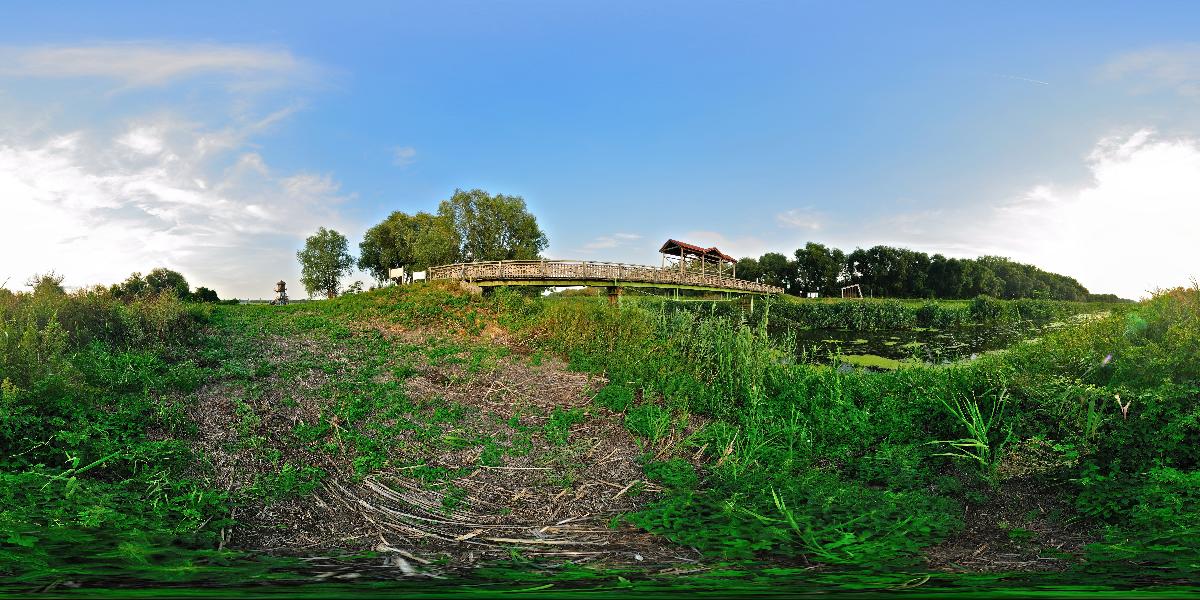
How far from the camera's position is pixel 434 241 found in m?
34.4

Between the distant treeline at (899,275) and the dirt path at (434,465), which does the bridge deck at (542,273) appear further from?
the distant treeline at (899,275)

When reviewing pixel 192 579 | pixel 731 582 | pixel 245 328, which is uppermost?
pixel 245 328

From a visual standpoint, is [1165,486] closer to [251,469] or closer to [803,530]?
[803,530]

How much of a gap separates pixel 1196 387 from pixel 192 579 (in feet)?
22.5

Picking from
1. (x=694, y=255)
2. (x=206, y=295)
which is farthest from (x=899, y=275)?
(x=206, y=295)

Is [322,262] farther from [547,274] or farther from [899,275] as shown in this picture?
[899,275]

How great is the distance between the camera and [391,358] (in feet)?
31.0

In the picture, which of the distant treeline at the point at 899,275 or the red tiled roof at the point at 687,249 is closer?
the red tiled roof at the point at 687,249

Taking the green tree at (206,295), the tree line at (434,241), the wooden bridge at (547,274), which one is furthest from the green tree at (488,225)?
the green tree at (206,295)

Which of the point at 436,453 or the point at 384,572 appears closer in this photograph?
the point at 384,572

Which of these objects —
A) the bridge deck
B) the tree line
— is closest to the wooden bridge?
the bridge deck

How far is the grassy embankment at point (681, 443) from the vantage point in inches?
133

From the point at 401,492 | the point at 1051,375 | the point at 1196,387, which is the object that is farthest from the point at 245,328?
the point at 1196,387

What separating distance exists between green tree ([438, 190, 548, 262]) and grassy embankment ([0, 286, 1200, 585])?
27552 millimetres
